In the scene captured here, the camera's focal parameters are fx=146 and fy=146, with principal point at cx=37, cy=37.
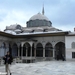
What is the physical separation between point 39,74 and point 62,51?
16.2 meters

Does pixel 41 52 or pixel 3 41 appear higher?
pixel 3 41

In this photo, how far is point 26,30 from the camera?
95.5 feet

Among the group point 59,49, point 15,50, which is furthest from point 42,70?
point 15,50

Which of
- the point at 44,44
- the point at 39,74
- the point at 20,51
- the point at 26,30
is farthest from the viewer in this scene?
the point at 26,30

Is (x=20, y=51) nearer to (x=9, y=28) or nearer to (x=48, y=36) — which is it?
(x=48, y=36)

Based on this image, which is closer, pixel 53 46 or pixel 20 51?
pixel 53 46

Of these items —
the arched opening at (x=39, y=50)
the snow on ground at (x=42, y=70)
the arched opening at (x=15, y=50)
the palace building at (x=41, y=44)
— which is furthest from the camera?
the arched opening at (x=15, y=50)

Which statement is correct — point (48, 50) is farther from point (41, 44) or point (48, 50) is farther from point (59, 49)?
point (59, 49)

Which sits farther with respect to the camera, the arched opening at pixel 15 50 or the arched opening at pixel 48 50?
the arched opening at pixel 15 50

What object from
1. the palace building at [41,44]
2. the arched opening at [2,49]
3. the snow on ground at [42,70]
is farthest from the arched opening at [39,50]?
the snow on ground at [42,70]

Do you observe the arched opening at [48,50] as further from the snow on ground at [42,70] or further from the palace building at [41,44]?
the snow on ground at [42,70]

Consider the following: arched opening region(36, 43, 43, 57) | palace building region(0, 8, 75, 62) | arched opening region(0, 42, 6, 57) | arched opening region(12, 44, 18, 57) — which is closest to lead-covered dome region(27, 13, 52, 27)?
palace building region(0, 8, 75, 62)

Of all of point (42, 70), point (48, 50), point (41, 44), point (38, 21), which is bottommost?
point (42, 70)

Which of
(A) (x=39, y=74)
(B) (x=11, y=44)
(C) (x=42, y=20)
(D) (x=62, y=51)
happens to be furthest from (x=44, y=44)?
(A) (x=39, y=74)
